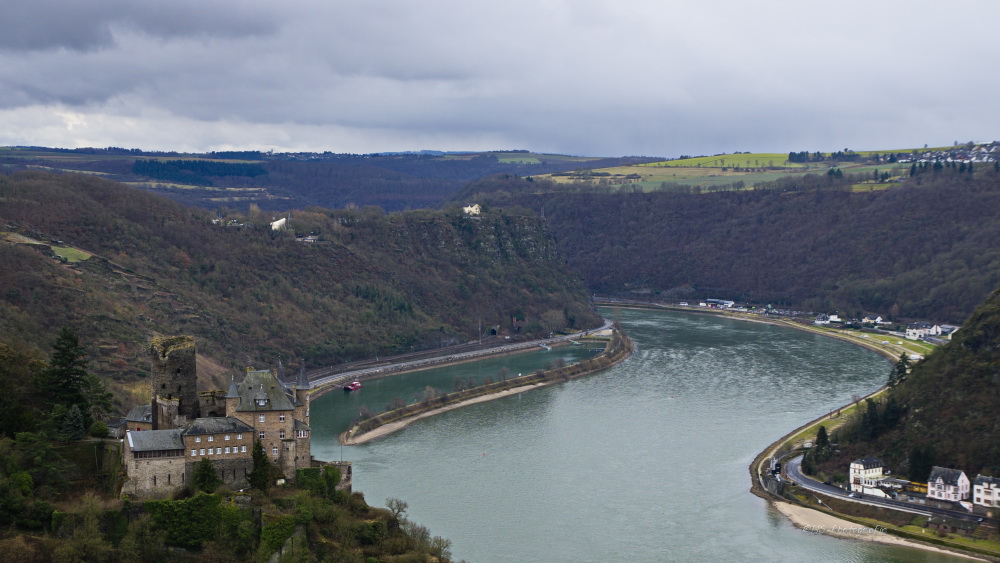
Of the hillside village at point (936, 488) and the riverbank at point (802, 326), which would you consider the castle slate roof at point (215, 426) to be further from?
the riverbank at point (802, 326)

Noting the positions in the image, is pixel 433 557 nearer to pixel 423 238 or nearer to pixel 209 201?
pixel 423 238

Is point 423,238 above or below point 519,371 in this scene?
above

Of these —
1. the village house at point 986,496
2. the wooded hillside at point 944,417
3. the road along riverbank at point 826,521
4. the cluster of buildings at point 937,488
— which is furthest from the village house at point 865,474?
the village house at point 986,496

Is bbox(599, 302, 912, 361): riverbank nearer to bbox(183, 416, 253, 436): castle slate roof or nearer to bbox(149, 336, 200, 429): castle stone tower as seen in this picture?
bbox(149, 336, 200, 429): castle stone tower

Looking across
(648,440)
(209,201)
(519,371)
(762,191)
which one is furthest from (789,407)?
(209,201)

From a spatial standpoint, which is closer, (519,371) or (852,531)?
(852,531)

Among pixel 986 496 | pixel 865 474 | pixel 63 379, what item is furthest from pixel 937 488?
pixel 63 379

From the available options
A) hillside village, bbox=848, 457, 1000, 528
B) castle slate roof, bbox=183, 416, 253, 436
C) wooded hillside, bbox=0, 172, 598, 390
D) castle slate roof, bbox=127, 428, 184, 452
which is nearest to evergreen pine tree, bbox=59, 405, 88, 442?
castle slate roof, bbox=127, 428, 184, 452
